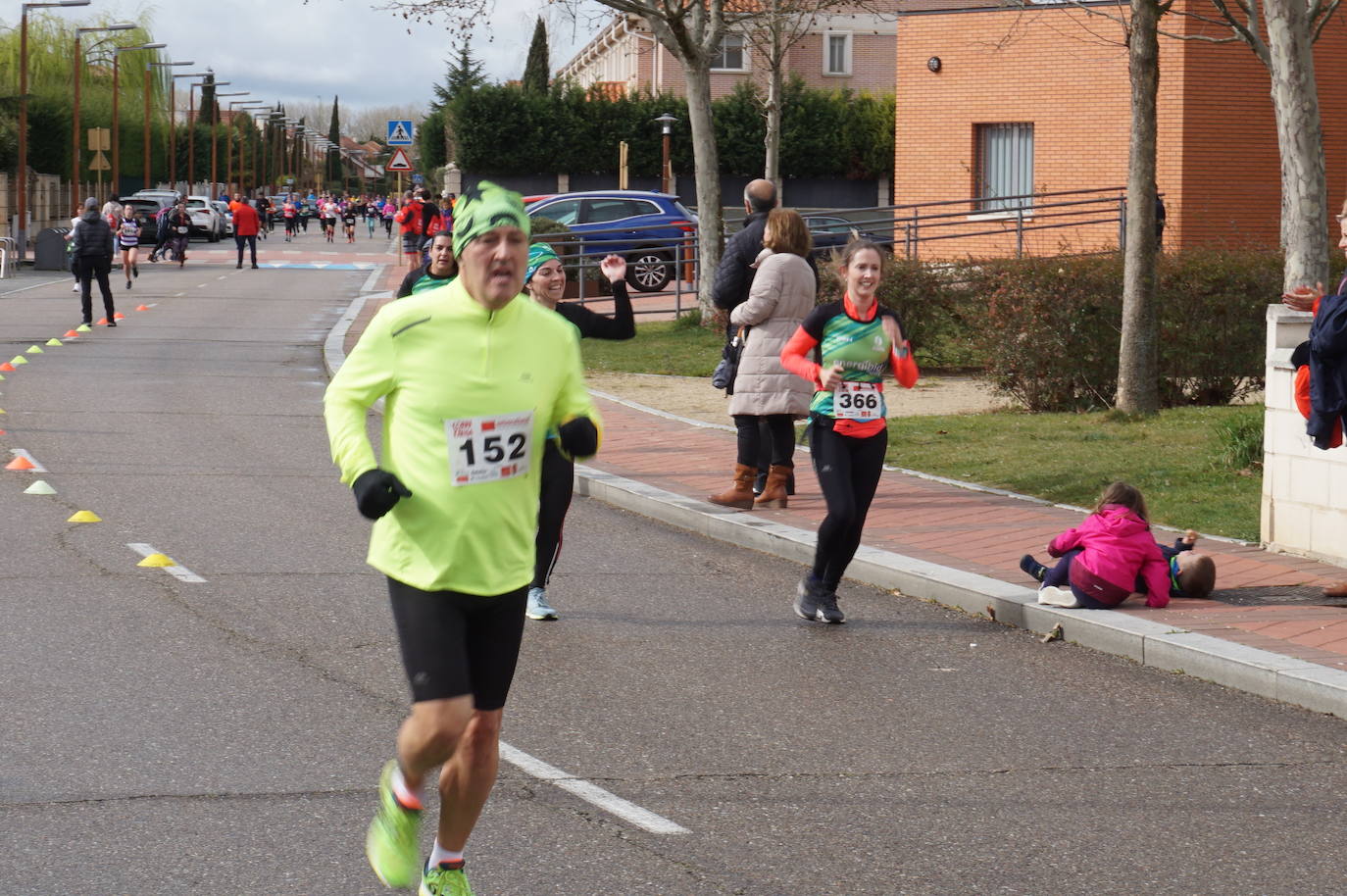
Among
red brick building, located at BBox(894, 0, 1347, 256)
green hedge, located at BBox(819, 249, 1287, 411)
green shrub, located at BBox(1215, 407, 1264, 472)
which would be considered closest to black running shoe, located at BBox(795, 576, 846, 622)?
green shrub, located at BBox(1215, 407, 1264, 472)

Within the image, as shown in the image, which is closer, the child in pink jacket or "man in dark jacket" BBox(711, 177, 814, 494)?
the child in pink jacket

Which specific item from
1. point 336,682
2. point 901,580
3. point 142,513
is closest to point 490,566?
point 336,682

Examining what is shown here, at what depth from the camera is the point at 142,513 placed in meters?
10.5

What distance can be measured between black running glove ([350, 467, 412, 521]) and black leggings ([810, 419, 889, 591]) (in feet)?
13.1

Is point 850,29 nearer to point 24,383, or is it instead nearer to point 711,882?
point 24,383

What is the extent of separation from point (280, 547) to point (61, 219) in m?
63.1

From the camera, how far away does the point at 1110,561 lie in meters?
7.77

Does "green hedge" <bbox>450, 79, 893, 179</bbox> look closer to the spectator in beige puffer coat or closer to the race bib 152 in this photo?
the spectator in beige puffer coat

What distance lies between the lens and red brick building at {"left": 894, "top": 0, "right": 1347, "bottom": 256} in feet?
97.8

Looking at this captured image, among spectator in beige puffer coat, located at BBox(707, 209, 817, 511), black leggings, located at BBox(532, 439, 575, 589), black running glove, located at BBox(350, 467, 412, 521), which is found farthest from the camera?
spectator in beige puffer coat, located at BBox(707, 209, 817, 511)

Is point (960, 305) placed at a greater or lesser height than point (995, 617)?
greater

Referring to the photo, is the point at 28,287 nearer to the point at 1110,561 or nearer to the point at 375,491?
the point at 1110,561

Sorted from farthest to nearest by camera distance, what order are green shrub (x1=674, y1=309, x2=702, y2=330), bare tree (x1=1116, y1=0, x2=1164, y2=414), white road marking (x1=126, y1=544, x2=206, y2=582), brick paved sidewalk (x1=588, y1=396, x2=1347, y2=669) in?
1. green shrub (x1=674, y1=309, x2=702, y2=330)
2. bare tree (x1=1116, y1=0, x2=1164, y2=414)
3. white road marking (x1=126, y1=544, x2=206, y2=582)
4. brick paved sidewalk (x1=588, y1=396, x2=1347, y2=669)

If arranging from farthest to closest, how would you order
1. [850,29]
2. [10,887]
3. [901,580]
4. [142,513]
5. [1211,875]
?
[850,29]
[142,513]
[901,580]
[1211,875]
[10,887]
